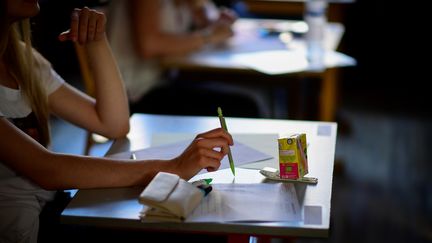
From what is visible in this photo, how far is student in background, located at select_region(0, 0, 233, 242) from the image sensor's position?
1430 millimetres

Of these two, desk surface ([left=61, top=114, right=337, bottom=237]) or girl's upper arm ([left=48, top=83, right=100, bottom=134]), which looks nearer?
desk surface ([left=61, top=114, right=337, bottom=237])

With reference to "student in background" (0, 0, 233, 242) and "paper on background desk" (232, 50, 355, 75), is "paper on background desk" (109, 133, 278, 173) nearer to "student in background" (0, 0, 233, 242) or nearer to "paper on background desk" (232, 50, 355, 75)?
"student in background" (0, 0, 233, 242)

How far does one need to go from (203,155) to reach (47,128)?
1.56ft

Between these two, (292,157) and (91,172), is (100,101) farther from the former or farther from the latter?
(292,157)

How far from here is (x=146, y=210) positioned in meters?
1.33

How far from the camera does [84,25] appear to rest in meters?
1.71

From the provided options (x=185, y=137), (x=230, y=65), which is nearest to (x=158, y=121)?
(x=185, y=137)

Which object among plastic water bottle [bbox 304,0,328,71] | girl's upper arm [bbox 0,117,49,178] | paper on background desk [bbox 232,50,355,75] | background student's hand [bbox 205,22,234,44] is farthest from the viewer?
background student's hand [bbox 205,22,234,44]

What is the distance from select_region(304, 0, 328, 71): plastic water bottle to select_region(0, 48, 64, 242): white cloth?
52.6 inches

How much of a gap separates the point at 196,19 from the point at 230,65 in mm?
815

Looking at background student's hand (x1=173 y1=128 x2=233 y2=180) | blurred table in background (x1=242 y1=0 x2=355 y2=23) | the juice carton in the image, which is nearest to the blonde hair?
background student's hand (x1=173 y1=128 x2=233 y2=180)

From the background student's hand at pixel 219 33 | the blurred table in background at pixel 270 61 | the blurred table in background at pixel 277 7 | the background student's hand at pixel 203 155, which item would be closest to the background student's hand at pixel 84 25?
the background student's hand at pixel 203 155

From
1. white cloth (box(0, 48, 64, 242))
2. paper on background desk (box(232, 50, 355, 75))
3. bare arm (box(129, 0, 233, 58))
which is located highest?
bare arm (box(129, 0, 233, 58))

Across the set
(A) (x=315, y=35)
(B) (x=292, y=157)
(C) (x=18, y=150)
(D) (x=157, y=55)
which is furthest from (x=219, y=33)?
(C) (x=18, y=150)
